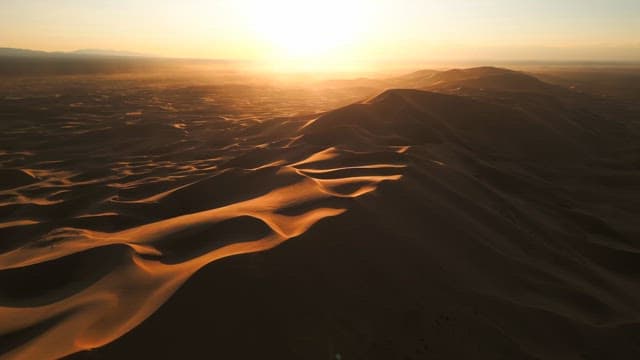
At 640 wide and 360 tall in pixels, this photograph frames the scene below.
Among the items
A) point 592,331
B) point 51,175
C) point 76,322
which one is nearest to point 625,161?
point 592,331

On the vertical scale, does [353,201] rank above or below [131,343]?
above

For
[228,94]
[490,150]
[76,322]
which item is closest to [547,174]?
[490,150]

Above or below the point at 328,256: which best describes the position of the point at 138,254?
below

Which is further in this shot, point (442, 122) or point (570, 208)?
point (442, 122)

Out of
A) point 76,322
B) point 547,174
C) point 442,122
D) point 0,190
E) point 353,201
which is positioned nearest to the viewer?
point 76,322

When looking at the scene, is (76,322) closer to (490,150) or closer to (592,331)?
(592,331)

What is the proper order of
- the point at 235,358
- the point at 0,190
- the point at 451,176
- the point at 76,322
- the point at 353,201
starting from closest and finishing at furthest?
the point at 235,358 < the point at 76,322 < the point at 353,201 < the point at 451,176 < the point at 0,190

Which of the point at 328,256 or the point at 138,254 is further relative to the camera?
the point at 138,254
